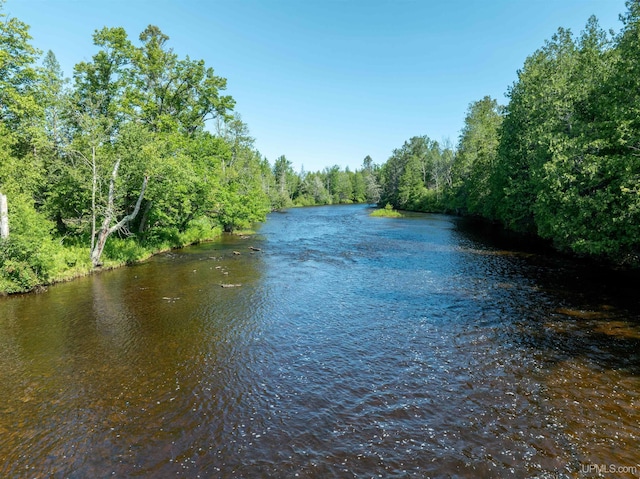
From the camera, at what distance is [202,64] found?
39594 mm

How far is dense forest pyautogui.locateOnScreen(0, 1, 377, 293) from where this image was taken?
22756mm

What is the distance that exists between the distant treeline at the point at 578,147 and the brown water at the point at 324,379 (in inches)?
178

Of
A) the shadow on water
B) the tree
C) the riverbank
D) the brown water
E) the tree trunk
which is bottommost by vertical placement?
the brown water

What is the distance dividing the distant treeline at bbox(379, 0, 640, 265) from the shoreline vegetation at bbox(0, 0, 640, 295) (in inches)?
5.5

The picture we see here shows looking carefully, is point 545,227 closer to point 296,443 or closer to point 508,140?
point 508,140

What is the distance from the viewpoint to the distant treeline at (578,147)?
21156 mm

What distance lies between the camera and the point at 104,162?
2736cm

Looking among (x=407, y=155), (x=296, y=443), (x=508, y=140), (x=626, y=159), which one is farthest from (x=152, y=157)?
(x=407, y=155)

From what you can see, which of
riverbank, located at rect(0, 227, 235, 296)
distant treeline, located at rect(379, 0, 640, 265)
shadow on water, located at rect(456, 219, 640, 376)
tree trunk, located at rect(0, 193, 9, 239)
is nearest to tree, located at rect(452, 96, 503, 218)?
distant treeline, located at rect(379, 0, 640, 265)

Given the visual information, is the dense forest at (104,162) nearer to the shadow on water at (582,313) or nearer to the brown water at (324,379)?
the brown water at (324,379)

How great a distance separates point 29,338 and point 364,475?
15.4 metres

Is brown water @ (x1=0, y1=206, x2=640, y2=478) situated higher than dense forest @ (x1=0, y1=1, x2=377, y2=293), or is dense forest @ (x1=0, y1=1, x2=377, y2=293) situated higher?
dense forest @ (x1=0, y1=1, x2=377, y2=293)

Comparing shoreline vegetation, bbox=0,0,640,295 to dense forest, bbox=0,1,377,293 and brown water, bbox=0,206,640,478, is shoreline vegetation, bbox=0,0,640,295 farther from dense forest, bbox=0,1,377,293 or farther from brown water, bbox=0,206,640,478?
brown water, bbox=0,206,640,478

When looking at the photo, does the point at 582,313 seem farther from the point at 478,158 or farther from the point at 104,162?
the point at 478,158
